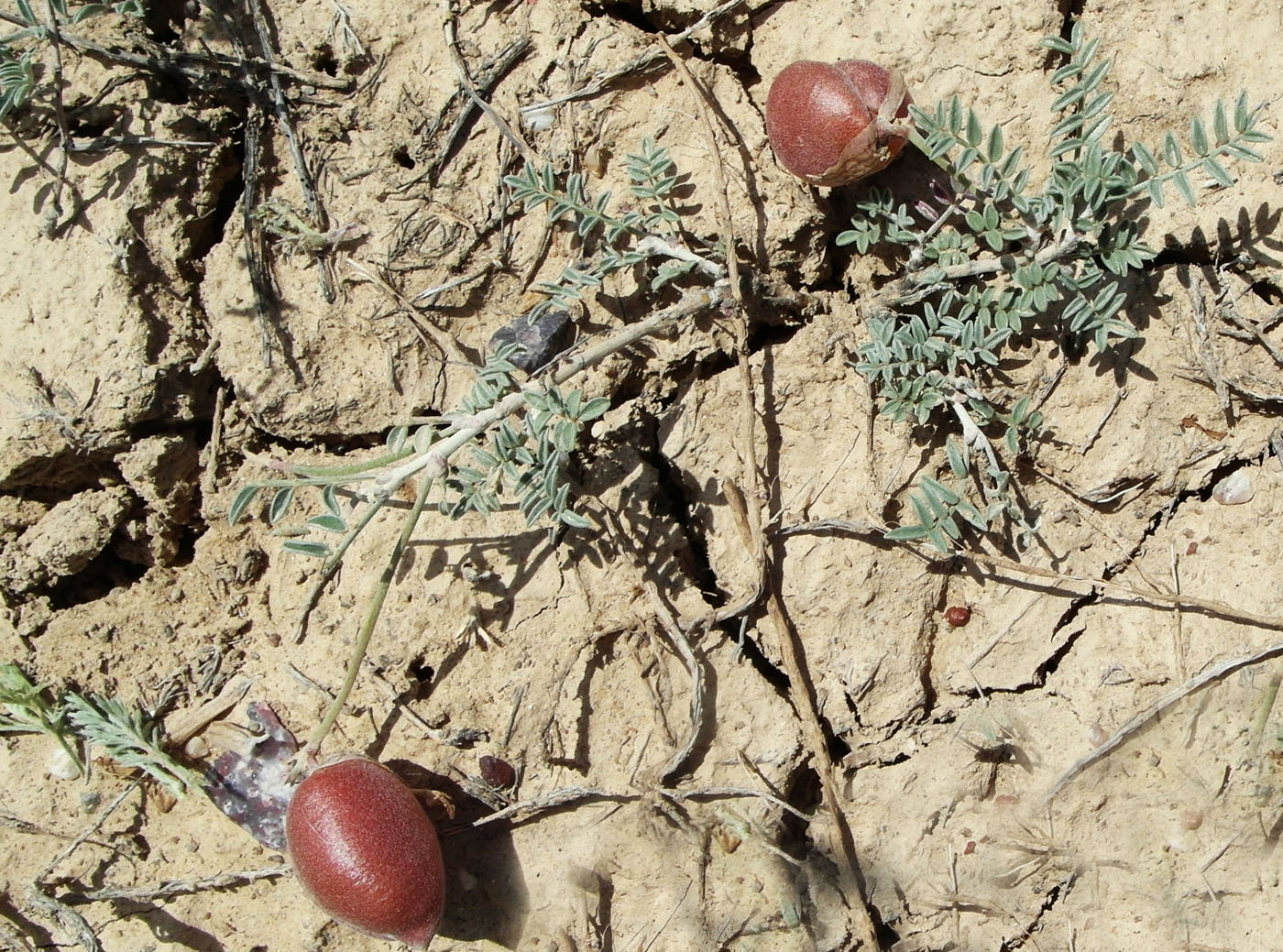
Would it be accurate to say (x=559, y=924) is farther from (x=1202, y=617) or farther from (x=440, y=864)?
(x=1202, y=617)

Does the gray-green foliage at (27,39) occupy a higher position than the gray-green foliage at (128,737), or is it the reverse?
the gray-green foliage at (27,39)

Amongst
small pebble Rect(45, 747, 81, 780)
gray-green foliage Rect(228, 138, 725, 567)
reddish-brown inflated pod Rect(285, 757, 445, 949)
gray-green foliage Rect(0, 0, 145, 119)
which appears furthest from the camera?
small pebble Rect(45, 747, 81, 780)

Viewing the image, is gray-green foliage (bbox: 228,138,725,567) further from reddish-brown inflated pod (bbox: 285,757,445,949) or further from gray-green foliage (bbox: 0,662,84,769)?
gray-green foliage (bbox: 0,662,84,769)

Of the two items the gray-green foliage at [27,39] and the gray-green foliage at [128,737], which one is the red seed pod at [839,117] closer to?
the gray-green foliage at [27,39]

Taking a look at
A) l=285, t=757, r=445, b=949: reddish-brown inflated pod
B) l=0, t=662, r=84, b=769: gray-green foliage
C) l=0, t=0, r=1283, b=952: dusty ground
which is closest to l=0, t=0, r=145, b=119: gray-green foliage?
l=0, t=0, r=1283, b=952: dusty ground

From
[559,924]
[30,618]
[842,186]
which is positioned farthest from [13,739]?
[842,186]

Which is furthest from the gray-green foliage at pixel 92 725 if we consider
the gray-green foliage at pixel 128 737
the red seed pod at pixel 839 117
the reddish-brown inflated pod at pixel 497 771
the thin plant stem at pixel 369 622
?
the red seed pod at pixel 839 117
